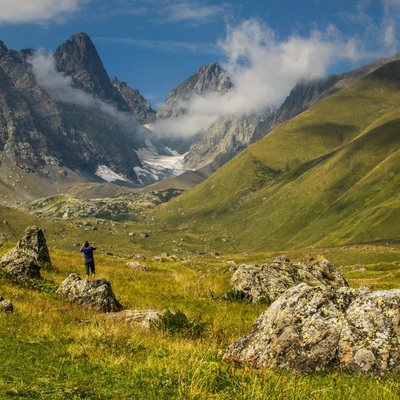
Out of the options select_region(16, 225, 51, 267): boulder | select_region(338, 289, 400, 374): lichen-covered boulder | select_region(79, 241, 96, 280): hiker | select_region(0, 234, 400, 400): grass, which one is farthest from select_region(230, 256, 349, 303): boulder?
select_region(16, 225, 51, 267): boulder

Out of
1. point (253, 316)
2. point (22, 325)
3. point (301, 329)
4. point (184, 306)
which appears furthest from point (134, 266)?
point (301, 329)

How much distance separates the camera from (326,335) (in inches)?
506

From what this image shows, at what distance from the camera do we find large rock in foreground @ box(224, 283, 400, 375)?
12.2m

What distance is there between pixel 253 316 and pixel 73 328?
9.41 meters

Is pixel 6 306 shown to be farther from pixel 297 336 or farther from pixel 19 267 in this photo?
pixel 297 336

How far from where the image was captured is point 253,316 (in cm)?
2298

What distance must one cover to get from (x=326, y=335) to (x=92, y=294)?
13.7 m

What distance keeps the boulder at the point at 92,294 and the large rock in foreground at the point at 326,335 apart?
10298mm

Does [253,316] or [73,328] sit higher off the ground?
[73,328]

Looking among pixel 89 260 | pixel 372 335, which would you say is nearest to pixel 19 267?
pixel 89 260

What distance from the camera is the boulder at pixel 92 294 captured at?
2275 centimetres

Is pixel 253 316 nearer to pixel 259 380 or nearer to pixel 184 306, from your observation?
pixel 184 306

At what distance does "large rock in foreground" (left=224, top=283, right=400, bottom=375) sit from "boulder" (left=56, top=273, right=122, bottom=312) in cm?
1030

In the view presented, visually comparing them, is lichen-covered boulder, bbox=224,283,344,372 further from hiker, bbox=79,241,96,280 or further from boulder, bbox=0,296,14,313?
hiker, bbox=79,241,96,280
